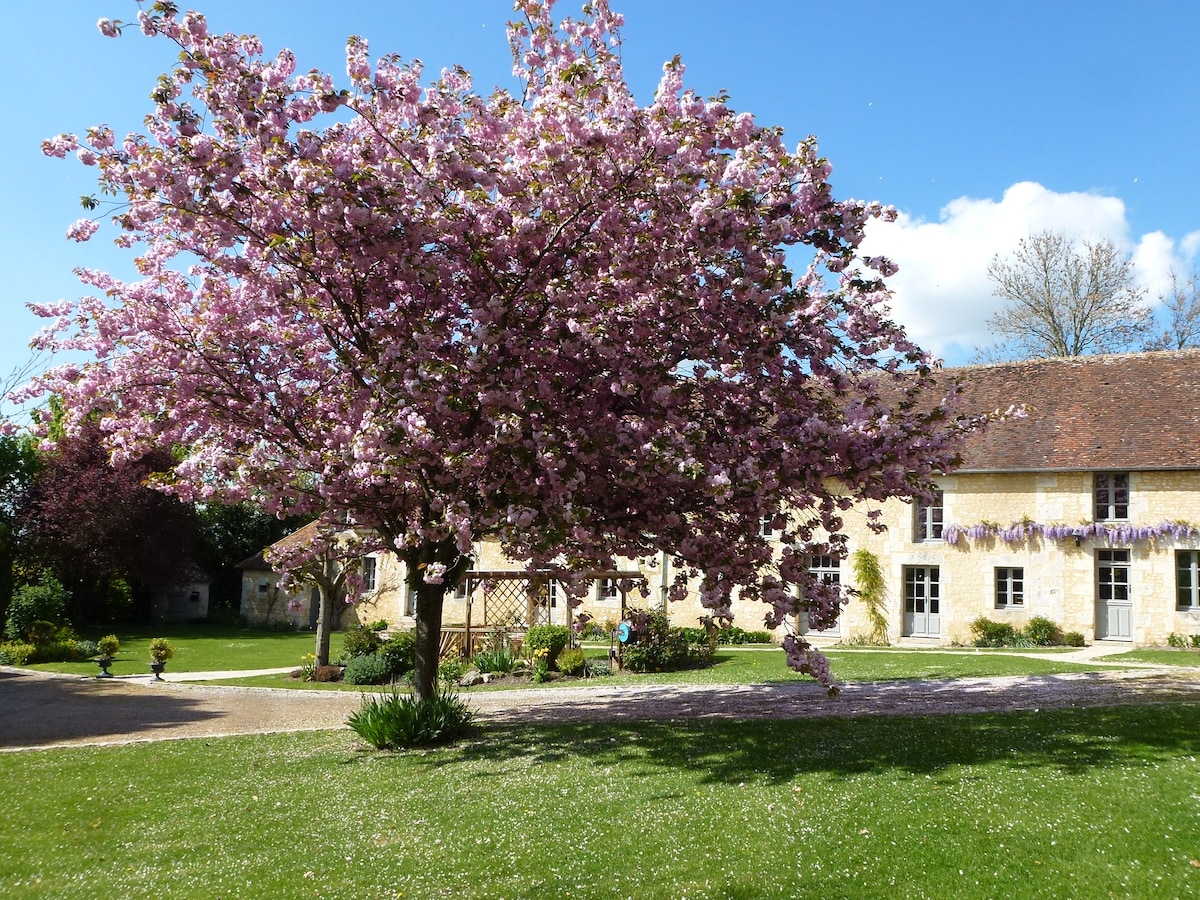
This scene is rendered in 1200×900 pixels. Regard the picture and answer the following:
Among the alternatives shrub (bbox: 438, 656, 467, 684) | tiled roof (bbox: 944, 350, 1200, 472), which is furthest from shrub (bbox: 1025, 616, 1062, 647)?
shrub (bbox: 438, 656, 467, 684)

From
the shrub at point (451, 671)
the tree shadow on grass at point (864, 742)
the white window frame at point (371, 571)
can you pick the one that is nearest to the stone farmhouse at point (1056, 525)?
the shrub at point (451, 671)

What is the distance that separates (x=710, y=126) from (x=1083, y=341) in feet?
97.0

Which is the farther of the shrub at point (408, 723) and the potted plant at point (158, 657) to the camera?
the potted plant at point (158, 657)

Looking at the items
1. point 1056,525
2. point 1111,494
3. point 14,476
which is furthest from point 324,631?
point 14,476

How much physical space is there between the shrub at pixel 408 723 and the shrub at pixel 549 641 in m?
9.40

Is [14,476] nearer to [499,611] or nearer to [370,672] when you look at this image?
[499,611]

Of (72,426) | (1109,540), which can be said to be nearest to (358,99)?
(72,426)

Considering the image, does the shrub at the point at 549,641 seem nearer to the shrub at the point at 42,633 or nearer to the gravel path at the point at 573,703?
the gravel path at the point at 573,703

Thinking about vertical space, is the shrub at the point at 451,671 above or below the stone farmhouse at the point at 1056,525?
below

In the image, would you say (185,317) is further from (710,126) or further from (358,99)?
(710,126)

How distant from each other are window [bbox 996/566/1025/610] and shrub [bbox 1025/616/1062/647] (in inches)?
37.5

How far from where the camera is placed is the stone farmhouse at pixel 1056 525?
882 inches

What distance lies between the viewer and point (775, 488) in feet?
28.7

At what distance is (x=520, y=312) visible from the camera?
9312 mm
